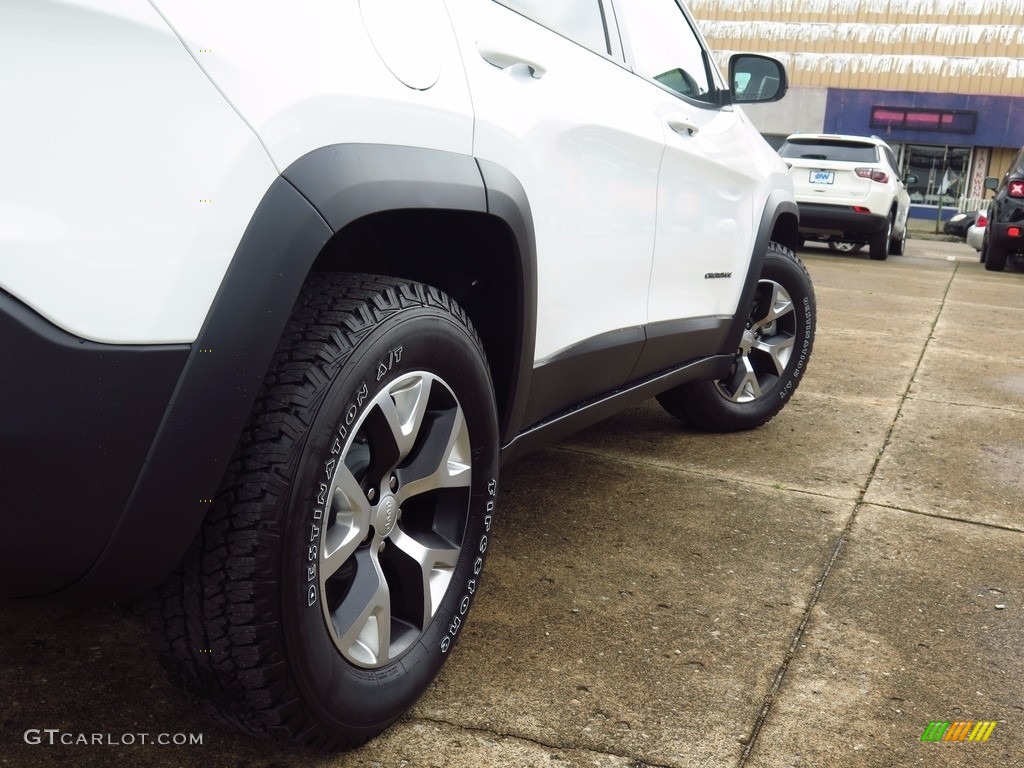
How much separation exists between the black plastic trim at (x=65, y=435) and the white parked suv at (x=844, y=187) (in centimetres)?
1355

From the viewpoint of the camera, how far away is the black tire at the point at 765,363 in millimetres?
4301

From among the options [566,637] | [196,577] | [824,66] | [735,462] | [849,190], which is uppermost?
[196,577]

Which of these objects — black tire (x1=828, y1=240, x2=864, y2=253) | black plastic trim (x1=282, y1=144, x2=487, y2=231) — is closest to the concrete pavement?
black plastic trim (x1=282, y1=144, x2=487, y2=231)

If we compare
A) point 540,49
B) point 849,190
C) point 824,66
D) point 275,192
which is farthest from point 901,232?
point 824,66

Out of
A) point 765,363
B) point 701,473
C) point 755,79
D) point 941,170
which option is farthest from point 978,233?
point 941,170

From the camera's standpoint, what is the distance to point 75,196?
136cm

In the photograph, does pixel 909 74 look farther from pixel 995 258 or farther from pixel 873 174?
pixel 995 258

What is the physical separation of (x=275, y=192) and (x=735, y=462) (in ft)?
9.23

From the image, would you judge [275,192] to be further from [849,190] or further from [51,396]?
[849,190]

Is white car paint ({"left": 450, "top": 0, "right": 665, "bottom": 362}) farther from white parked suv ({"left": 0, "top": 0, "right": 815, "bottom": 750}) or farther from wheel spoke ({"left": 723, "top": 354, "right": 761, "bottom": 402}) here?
wheel spoke ({"left": 723, "top": 354, "right": 761, "bottom": 402})

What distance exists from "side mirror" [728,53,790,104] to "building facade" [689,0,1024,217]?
1202 inches

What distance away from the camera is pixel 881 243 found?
14562 millimetres

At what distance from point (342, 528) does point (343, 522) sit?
11 millimetres

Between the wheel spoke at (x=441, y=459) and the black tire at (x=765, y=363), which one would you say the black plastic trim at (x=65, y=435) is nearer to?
the wheel spoke at (x=441, y=459)
